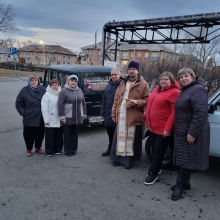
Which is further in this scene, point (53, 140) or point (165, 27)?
point (165, 27)

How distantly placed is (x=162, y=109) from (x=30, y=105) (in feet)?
8.41

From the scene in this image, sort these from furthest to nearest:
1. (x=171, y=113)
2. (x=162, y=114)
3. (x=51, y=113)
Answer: (x=51, y=113) < (x=162, y=114) < (x=171, y=113)

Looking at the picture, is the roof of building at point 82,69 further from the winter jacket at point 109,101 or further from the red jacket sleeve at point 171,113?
the red jacket sleeve at point 171,113

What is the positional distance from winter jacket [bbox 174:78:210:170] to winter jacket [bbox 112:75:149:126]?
0.98 meters

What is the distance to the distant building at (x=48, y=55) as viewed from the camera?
83.9 m

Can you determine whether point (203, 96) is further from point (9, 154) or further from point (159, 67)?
point (159, 67)

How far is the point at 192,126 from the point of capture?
2.75 metres

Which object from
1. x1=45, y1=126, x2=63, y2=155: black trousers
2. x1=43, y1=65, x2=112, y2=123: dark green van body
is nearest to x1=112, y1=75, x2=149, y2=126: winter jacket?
x1=45, y1=126, x2=63, y2=155: black trousers

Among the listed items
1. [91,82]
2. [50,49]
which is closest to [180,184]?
[91,82]

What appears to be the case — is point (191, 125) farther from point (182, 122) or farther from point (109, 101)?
point (109, 101)

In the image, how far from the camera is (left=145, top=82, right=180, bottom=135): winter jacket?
3156 mm

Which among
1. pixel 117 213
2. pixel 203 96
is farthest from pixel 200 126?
pixel 117 213

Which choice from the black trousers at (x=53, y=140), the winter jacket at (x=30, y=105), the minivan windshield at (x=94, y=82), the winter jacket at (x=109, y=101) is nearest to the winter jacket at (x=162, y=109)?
the winter jacket at (x=109, y=101)

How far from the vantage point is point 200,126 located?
2727 millimetres
